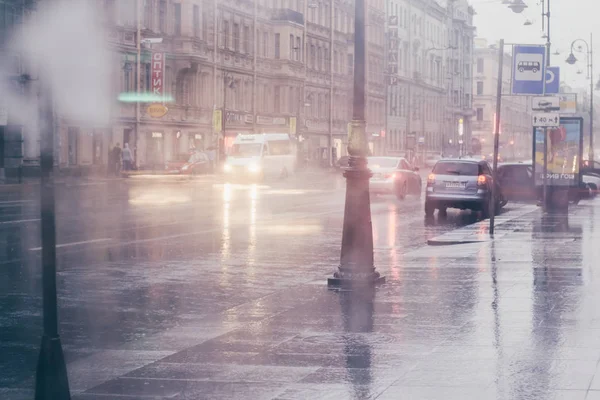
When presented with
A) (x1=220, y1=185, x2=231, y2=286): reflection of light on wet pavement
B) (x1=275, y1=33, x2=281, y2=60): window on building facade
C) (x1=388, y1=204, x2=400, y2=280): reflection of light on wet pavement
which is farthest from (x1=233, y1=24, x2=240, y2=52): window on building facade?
(x1=220, y1=185, x2=231, y2=286): reflection of light on wet pavement

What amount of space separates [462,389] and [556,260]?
971cm

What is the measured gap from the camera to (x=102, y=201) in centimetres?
3441

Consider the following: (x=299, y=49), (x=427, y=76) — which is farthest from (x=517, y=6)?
(x=427, y=76)

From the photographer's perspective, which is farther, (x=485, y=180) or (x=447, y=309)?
(x=485, y=180)

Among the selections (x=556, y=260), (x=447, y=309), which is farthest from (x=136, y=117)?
(x=447, y=309)

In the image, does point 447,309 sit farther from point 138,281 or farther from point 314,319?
point 138,281

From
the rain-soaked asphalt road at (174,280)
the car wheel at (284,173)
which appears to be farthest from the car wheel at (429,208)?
the car wheel at (284,173)

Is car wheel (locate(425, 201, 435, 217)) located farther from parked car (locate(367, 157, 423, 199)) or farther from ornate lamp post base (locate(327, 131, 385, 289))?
ornate lamp post base (locate(327, 131, 385, 289))

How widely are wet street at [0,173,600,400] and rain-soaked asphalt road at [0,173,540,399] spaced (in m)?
0.04

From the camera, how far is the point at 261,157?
5656 centimetres

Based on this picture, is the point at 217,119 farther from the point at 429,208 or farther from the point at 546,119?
the point at 546,119

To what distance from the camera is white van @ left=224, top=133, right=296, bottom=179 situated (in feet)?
182

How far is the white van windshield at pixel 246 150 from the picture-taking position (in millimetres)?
56625

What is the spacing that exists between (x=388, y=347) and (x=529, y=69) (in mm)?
18003
